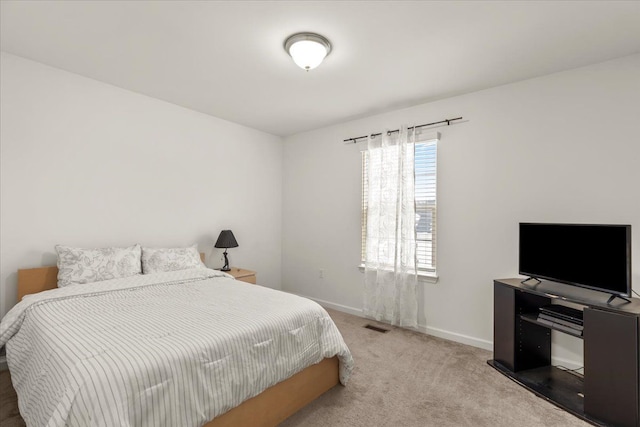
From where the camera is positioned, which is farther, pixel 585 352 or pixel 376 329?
pixel 376 329

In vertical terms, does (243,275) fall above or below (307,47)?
below

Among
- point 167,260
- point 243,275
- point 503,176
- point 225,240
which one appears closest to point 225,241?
point 225,240

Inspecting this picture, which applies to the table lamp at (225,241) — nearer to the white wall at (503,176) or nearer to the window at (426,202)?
the white wall at (503,176)

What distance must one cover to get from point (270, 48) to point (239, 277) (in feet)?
8.16

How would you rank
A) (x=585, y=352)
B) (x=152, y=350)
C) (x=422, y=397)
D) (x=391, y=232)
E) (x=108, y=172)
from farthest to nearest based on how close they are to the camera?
(x=391, y=232) → (x=108, y=172) → (x=422, y=397) → (x=585, y=352) → (x=152, y=350)

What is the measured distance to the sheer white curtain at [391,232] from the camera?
136 inches

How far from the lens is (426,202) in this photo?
136 inches

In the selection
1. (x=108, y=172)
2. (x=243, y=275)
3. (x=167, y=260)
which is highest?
(x=108, y=172)

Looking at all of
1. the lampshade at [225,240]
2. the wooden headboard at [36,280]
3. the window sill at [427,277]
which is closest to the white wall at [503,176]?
the window sill at [427,277]

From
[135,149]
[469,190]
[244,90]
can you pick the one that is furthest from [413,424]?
[135,149]

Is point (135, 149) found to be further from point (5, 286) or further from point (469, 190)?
point (469, 190)

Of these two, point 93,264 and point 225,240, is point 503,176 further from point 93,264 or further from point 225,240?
point 93,264

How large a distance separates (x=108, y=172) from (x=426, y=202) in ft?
11.2

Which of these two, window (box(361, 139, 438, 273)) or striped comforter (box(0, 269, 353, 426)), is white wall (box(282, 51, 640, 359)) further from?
striped comforter (box(0, 269, 353, 426))
